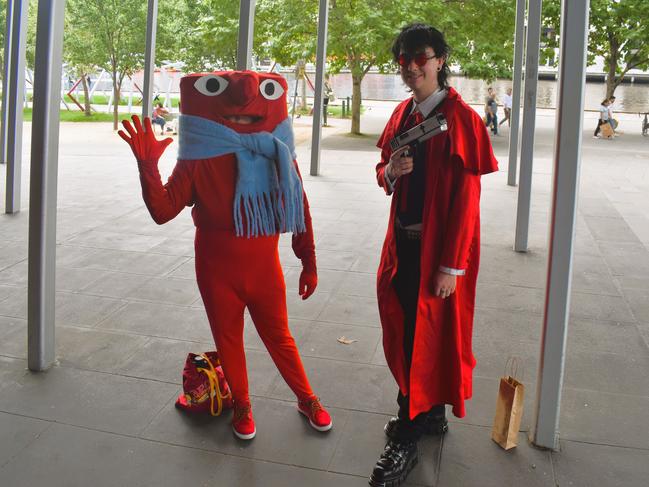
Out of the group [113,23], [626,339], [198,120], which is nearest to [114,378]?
[198,120]

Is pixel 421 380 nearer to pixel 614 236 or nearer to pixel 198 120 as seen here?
pixel 198 120

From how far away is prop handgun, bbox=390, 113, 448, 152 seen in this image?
2.89 metres

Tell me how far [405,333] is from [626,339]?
2471mm

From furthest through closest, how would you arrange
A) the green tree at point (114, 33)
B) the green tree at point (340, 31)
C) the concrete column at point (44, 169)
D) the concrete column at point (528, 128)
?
the green tree at point (114, 33) < the green tree at point (340, 31) < the concrete column at point (528, 128) < the concrete column at point (44, 169)

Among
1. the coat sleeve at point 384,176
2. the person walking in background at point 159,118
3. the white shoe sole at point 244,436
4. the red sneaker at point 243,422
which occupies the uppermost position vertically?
the person walking in background at point 159,118

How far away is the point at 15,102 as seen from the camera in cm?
952

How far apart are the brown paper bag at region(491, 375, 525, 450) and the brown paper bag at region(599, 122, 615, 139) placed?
2043 cm

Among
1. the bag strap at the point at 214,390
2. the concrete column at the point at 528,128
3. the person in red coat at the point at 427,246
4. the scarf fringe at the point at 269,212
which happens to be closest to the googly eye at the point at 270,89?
the scarf fringe at the point at 269,212

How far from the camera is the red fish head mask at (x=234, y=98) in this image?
3115mm

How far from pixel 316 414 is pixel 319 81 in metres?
9.51

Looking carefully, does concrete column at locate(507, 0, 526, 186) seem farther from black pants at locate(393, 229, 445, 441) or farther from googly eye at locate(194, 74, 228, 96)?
googly eye at locate(194, 74, 228, 96)

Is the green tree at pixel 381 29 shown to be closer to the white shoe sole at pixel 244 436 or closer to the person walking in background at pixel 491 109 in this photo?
the person walking in background at pixel 491 109

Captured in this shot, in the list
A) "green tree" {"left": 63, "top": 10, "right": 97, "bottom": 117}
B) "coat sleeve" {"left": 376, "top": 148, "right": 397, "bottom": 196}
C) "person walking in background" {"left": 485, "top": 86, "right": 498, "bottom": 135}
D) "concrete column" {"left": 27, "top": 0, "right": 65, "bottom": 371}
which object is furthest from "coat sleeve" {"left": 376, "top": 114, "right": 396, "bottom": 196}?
"green tree" {"left": 63, "top": 10, "right": 97, "bottom": 117}

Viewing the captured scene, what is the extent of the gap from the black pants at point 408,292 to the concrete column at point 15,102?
22.9 ft
